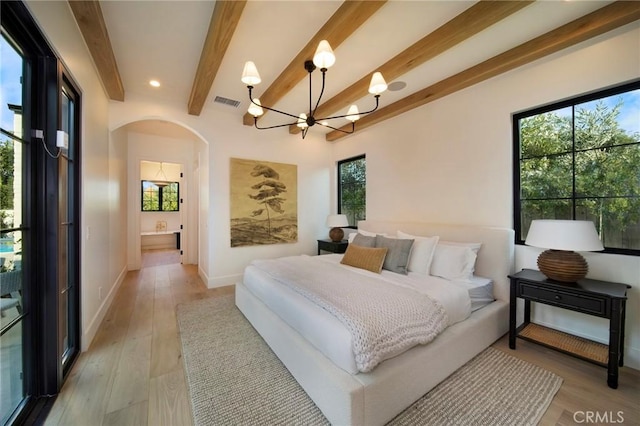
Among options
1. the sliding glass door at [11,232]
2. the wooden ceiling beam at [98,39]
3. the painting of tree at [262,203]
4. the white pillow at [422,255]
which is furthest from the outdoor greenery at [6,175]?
the white pillow at [422,255]

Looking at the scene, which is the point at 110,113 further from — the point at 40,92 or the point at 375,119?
the point at 375,119

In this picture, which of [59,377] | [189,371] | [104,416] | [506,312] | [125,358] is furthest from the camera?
[506,312]

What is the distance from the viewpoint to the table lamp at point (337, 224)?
4.50m

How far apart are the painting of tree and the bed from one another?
150 centimetres

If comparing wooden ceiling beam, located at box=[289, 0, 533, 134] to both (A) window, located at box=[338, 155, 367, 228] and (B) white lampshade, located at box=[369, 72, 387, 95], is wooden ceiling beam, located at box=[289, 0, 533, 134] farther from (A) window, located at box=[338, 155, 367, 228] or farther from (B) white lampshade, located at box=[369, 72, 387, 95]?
→ (A) window, located at box=[338, 155, 367, 228]

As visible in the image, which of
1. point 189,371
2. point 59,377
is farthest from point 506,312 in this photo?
point 59,377

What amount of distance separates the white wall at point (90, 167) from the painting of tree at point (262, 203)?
163cm

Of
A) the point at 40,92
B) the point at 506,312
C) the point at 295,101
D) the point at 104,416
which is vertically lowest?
the point at 104,416

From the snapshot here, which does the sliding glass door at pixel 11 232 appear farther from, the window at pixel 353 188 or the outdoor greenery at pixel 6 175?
the window at pixel 353 188

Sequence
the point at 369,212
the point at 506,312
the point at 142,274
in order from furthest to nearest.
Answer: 1. the point at 142,274
2. the point at 369,212
3. the point at 506,312

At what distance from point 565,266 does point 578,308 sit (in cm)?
32

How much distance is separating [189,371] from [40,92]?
221cm

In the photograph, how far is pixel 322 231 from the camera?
17.0ft

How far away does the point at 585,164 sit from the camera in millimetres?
2291
